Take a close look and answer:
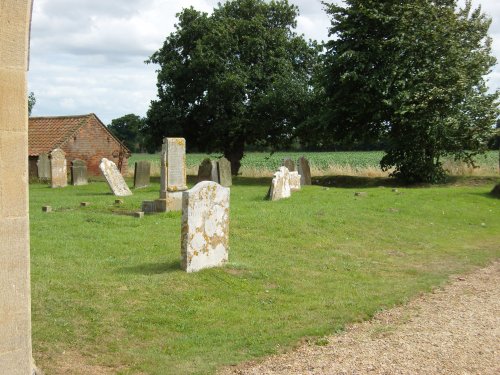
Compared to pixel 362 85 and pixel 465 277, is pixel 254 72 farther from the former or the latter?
A: pixel 465 277

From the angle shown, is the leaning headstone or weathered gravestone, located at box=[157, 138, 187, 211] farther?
the leaning headstone

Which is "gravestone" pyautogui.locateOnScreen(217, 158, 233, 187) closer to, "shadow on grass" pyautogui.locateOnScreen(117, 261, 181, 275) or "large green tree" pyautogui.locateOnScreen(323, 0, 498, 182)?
"large green tree" pyautogui.locateOnScreen(323, 0, 498, 182)

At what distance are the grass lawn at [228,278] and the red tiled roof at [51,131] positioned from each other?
1915 cm

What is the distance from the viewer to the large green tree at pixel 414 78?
89.7 feet

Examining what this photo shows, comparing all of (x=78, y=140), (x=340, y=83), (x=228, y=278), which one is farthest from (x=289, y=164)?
(x=228, y=278)

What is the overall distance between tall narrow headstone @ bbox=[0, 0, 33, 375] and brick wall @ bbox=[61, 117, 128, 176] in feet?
106

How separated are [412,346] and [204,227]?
4275mm

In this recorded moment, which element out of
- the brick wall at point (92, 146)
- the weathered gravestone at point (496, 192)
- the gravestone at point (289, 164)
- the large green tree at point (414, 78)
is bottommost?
the weathered gravestone at point (496, 192)

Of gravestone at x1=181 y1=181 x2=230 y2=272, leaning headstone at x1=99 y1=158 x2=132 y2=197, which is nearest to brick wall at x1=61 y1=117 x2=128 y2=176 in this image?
leaning headstone at x1=99 y1=158 x2=132 y2=197

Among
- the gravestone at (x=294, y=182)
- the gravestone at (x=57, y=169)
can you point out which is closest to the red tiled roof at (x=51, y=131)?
the gravestone at (x=57, y=169)

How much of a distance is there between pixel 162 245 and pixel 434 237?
7064 mm

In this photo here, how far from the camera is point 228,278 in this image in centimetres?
955

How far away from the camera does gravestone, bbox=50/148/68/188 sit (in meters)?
28.1

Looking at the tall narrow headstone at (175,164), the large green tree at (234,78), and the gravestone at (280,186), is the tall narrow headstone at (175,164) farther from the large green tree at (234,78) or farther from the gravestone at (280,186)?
the large green tree at (234,78)
